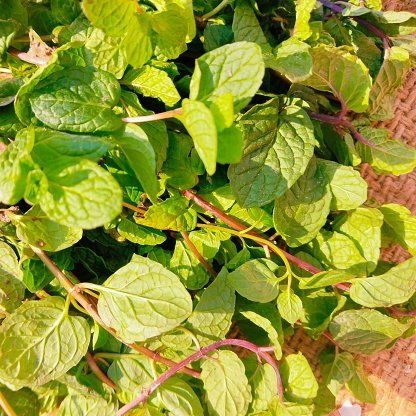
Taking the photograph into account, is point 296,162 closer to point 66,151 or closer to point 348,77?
point 348,77

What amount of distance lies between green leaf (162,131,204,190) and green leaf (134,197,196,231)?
30 millimetres

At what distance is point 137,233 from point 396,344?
0.57m

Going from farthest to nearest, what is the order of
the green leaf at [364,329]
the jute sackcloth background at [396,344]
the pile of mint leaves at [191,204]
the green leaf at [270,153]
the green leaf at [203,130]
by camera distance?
the jute sackcloth background at [396,344], the green leaf at [364,329], the green leaf at [270,153], the pile of mint leaves at [191,204], the green leaf at [203,130]

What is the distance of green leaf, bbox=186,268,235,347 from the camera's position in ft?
2.34

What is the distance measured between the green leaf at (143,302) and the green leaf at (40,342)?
0.06m

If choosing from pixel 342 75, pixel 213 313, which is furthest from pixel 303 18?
pixel 213 313

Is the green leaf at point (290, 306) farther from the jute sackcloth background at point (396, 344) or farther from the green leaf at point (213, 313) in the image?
the jute sackcloth background at point (396, 344)

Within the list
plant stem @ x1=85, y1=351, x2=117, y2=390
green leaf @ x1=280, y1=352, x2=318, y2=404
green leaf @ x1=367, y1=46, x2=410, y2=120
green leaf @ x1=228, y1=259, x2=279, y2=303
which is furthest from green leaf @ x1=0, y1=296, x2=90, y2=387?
green leaf @ x1=367, y1=46, x2=410, y2=120

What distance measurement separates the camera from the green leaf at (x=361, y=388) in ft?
2.81

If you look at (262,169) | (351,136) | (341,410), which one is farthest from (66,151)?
(341,410)

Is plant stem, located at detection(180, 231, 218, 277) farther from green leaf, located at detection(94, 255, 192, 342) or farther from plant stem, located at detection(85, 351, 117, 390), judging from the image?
plant stem, located at detection(85, 351, 117, 390)

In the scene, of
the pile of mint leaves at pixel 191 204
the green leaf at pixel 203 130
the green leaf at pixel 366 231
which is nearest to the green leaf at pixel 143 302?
the pile of mint leaves at pixel 191 204

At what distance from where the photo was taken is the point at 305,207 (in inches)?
29.0

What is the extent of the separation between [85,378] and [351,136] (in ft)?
1.86
